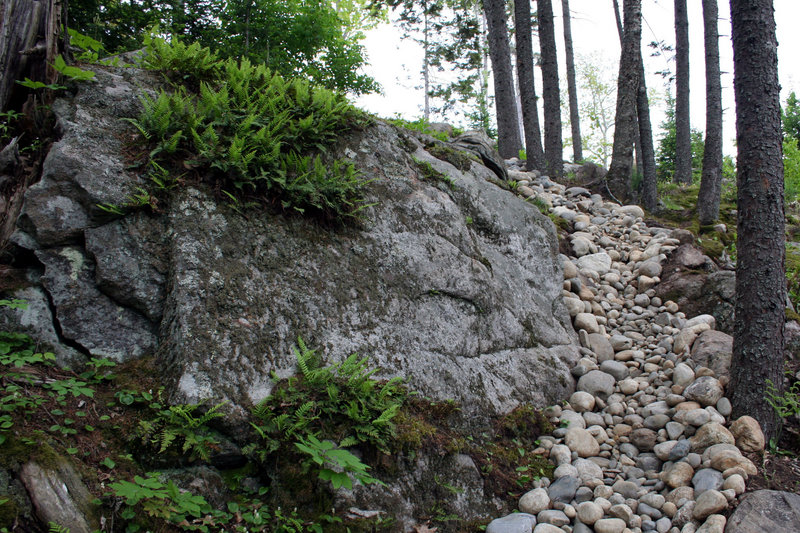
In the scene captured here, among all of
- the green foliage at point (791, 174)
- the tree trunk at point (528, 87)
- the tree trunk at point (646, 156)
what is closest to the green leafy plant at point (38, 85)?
the tree trunk at point (528, 87)

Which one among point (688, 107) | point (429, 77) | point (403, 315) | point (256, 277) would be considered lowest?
point (403, 315)

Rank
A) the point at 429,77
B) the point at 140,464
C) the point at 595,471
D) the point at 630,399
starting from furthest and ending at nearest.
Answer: the point at 429,77, the point at 630,399, the point at 595,471, the point at 140,464

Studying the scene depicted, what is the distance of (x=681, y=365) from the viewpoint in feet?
17.8

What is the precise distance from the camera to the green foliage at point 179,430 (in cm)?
311

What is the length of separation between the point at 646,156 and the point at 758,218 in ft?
22.1

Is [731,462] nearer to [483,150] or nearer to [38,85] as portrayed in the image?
[483,150]

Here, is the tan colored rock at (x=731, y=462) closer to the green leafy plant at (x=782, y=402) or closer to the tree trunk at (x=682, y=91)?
the green leafy plant at (x=782, y=402)

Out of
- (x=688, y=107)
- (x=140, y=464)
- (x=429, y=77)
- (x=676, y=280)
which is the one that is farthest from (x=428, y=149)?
(x=429, y=77)

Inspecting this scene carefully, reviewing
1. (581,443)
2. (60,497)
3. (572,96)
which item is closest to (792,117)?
(572,96)

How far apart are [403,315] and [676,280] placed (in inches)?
182

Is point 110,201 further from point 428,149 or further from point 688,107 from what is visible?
point 688,107

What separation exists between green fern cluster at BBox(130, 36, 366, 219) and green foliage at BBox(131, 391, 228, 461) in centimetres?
205

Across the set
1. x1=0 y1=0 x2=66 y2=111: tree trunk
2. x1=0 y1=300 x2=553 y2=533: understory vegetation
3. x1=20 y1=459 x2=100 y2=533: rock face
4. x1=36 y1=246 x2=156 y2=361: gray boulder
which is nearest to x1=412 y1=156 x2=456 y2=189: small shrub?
x1=0 y1=300 x2=553 y2=533: understory vegetation

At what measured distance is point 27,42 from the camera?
174 inches
